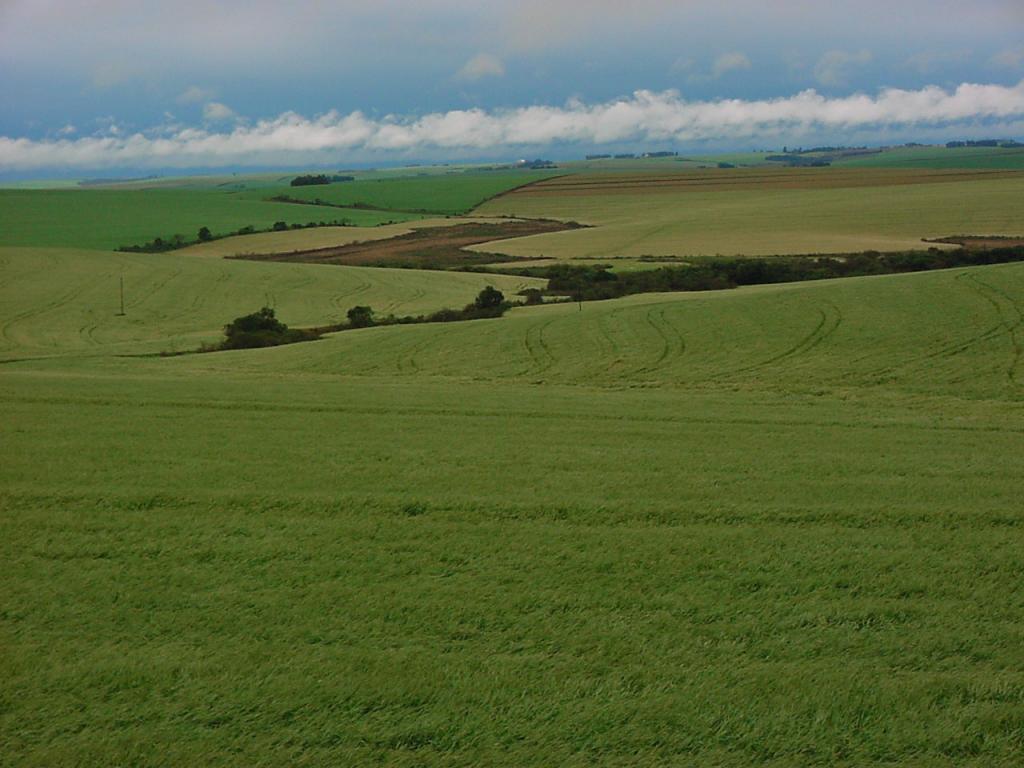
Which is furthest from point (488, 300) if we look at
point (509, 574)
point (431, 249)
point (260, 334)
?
point (431, 249)

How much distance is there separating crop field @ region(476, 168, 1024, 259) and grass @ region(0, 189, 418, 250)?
25.2m

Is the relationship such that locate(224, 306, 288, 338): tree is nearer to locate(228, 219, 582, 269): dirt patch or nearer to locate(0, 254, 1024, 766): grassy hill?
locate(0, 254, 1024, 766): grassy hill

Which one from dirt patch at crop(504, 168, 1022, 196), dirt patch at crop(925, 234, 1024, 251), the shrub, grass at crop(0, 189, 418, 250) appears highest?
dirt patch at crop(504, 168, 1022, 196)

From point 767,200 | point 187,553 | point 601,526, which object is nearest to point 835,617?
point 601,526

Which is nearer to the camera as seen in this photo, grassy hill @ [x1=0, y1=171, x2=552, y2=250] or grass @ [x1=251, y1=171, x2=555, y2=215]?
grassy hill @ [x1=0, y1=171, x2=552, y2=250]

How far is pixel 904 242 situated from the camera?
70.0 meters

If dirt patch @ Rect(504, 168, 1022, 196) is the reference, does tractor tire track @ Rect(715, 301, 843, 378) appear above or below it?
below

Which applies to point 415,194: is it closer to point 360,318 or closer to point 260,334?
point 360,318

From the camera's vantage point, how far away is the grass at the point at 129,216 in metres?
97.2

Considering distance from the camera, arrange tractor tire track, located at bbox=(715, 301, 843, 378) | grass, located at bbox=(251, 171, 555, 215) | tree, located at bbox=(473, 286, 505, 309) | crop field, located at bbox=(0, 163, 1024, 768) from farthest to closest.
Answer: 1. grass, located at bbox=(251, 171, 555, 215)
2. tree, located at bbox=(473, 286, 505, 309)
3. tractor tire track, located at bbox=(715, 301, 843, 378)
4. crop field, located at bbox=(0, 163, 1024, 768)

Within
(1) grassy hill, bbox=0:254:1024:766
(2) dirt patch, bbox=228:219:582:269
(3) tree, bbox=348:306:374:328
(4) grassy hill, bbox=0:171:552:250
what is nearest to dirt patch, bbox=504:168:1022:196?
(4) grassy hill, bbox=0:171:552:250

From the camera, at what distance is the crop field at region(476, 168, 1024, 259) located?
74.3m

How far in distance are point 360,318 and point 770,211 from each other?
2389 inches

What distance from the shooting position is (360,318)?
46.0 m
